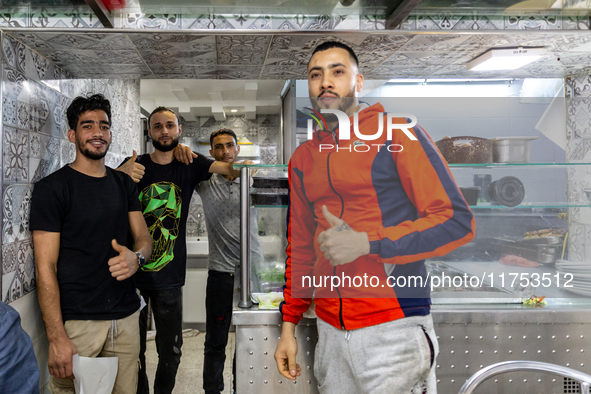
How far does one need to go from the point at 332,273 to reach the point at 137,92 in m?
2.88

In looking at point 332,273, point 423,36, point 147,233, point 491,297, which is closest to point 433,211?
point 332,273

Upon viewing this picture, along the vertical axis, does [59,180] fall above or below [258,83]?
below

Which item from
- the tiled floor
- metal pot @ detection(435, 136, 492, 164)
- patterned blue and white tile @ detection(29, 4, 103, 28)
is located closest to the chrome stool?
metal pot @ detection(435, 136, 492, 164)

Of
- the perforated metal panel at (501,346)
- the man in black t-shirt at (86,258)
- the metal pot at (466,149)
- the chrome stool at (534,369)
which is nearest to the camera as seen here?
the chrome stool at (534,369)

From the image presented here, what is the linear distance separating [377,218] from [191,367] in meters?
2.44

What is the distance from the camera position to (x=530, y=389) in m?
1.45

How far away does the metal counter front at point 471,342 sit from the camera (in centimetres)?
138

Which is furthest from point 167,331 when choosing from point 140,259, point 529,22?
point 529,22

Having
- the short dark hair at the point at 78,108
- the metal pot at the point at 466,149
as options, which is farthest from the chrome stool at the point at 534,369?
the short dark hair at the point at 78,108

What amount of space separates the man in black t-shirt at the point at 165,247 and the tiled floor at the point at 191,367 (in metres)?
0.55

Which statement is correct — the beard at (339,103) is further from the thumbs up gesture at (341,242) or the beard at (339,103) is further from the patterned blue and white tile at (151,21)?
the patterned blue and white tile at (151,21)

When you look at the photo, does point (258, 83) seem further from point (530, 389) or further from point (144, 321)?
point (530, 389)

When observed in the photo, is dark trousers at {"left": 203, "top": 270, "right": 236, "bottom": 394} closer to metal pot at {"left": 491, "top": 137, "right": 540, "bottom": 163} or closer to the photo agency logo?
the photo agency logo

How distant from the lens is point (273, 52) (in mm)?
1650
